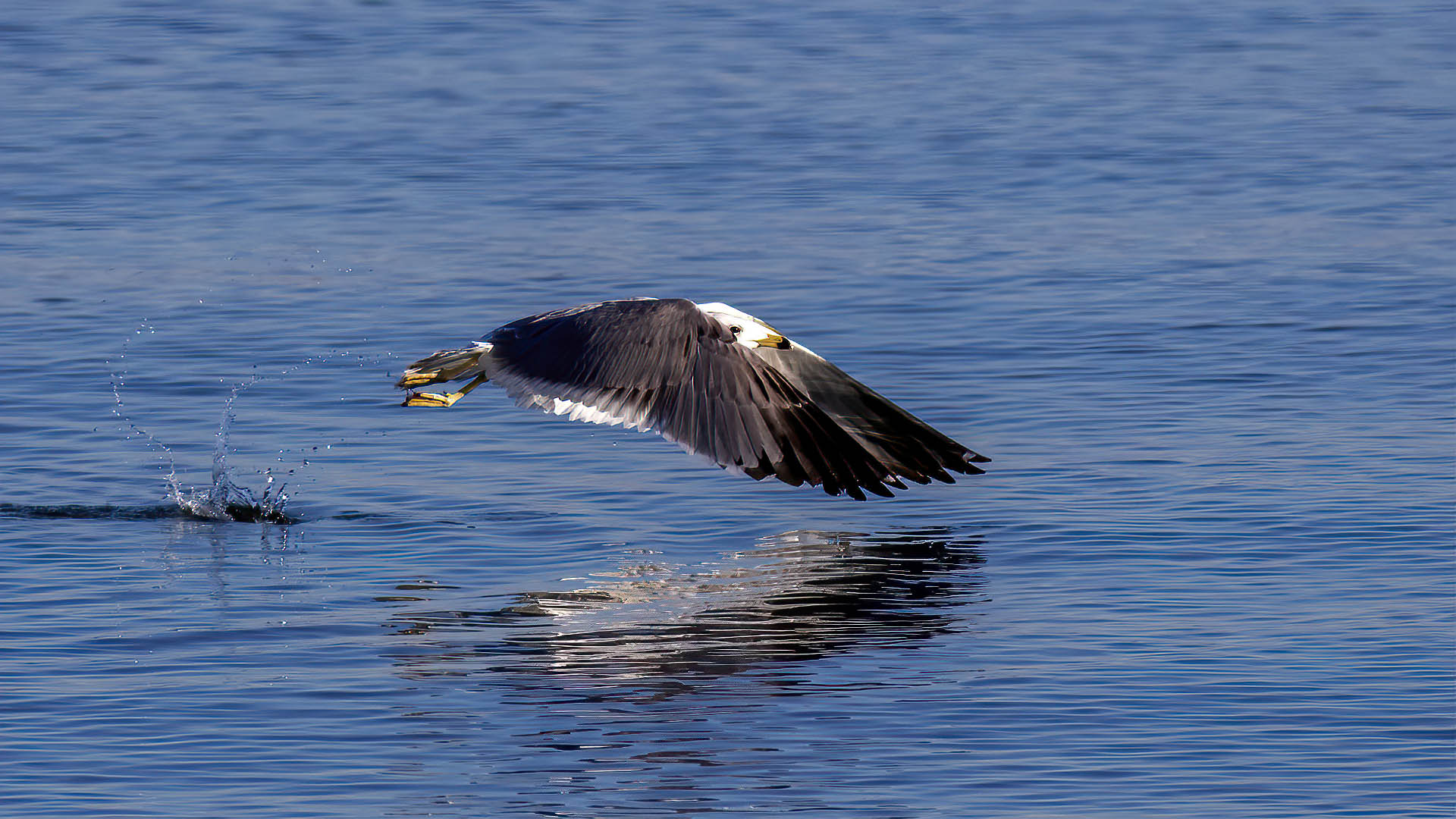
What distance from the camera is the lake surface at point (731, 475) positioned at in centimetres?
869

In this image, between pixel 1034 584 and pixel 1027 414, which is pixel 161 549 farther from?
pixel 1027 414

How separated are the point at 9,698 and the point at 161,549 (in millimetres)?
2478

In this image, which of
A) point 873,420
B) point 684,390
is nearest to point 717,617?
Result: point 684,390

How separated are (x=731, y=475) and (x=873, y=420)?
1515mm

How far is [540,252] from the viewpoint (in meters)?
18.9

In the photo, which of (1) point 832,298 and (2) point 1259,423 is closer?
(2) point 1259,423

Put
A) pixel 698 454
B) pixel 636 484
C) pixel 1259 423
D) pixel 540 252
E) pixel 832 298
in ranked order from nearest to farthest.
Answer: pixel 698 454 < pixel 636 484 < pixel 1259 423 < pixel 832 298 < pixel 540 252

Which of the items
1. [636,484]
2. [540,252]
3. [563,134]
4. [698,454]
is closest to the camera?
[698,454]

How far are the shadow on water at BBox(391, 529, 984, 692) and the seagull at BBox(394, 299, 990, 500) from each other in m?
0.39

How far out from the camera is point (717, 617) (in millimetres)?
10312

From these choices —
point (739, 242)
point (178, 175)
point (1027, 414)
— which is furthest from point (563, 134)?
point (1027, 414)

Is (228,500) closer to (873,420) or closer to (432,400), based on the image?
(432,400)

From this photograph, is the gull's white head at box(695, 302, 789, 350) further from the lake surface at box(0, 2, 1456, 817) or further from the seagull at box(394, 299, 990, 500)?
the lake surface at box(0, 2, 1456, 817)

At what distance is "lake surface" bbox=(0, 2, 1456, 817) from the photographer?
8.69 meters
